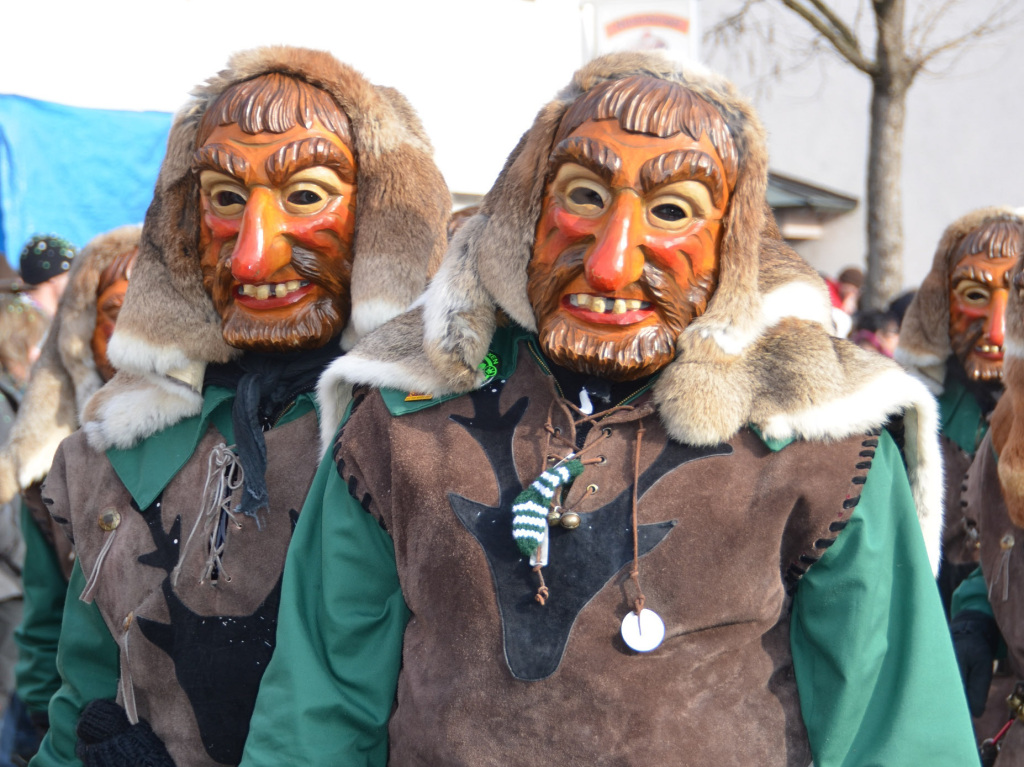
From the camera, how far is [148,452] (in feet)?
9.00

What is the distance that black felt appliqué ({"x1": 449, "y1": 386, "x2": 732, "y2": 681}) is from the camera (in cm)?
190

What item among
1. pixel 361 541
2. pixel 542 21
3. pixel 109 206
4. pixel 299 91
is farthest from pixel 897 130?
pixel 361 541

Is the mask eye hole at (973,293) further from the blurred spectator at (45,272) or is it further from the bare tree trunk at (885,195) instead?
the bare tree trunk at (885,195)

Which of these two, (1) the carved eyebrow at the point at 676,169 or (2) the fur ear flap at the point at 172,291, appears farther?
(2) the fur ear flap at the point at 172,291

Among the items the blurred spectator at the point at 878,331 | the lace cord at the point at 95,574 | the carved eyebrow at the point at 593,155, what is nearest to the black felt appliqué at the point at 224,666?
the lace cord at the point at 95,574

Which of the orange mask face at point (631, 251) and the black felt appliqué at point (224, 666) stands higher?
the orange mask face at point (631, 251)

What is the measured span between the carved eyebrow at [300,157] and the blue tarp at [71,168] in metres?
4.70

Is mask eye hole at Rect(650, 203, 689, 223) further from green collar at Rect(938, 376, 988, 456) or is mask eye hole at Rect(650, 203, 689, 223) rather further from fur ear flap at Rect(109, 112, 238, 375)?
green collar at Rect(938, 376, 988, 456)

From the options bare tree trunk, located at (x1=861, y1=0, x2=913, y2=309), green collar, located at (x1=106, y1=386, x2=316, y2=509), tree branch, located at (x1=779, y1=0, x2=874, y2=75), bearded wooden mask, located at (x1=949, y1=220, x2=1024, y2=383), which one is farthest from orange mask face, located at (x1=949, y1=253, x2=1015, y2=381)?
tree branch, located at (x1=779, y1=0, x2=874, y2=75)

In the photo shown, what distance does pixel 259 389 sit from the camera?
8.66 ft

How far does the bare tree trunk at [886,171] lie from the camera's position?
930cm

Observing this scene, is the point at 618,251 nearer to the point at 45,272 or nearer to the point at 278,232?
the point at 278,232

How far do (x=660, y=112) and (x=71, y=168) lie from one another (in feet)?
19.9

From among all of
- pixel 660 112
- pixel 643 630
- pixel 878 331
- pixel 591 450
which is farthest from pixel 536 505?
pixel 878 331
